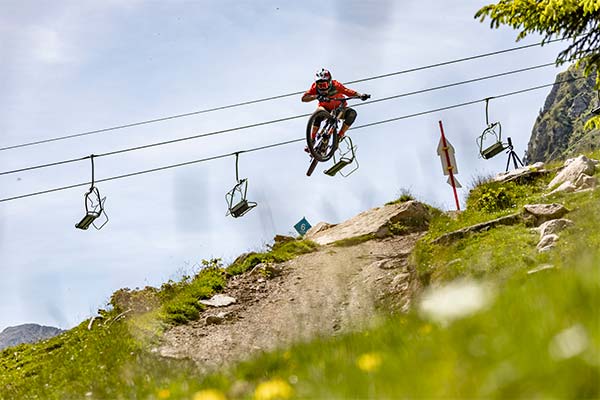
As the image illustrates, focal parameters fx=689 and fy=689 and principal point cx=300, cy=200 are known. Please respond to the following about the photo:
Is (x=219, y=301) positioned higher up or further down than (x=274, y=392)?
higher up

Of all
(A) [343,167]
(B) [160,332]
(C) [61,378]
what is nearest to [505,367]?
(C) [61,378]

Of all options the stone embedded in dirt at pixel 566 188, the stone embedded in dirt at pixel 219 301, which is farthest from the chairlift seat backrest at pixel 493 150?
the stone embedded in dirt at pixel 219 301

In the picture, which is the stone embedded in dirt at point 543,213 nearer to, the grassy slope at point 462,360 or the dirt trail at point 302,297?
the dirt trail at point 302,297

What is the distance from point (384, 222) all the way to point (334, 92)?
5205 mm

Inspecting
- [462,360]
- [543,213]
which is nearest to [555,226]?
[543,213]

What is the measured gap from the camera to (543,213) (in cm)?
1341

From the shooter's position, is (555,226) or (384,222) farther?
(384,222)

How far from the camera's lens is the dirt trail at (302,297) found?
40.3 feet

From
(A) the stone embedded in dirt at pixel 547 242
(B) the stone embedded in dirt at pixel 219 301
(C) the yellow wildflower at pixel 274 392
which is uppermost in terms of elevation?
(B) the stone embedded in dirt at pixel 219 301

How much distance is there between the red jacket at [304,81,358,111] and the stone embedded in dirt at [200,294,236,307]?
16.5 ft

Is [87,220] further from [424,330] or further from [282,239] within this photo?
[424,330]

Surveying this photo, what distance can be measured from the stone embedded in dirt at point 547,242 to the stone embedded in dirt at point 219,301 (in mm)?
7151

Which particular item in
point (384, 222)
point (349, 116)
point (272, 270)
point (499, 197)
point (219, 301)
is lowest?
point (219, 301)

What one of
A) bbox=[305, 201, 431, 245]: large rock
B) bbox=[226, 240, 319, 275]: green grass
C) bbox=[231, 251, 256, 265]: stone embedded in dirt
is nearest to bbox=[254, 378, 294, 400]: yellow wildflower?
bbox=[226, 240, 319, 275]: green grass
